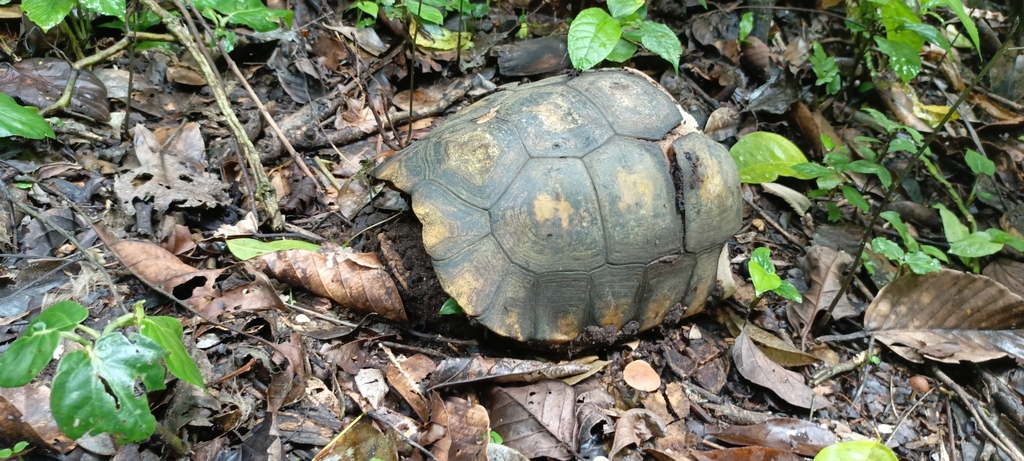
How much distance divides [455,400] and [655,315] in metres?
1.11

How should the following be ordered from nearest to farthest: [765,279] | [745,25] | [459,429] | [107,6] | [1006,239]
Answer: [459,429], [765,279], [107,6], [1006,239], [745,25]

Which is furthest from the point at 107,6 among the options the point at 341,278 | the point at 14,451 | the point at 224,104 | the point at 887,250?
the point at 887,250

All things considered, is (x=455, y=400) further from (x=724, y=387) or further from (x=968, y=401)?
(x=968, y=401)

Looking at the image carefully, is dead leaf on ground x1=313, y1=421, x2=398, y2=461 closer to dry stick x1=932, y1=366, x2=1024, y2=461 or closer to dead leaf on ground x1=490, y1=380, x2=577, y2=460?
dead leaf on ground x1=490, y1=380, x2=577, y2=460

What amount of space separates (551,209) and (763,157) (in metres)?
2.04

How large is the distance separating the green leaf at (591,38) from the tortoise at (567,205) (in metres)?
0.14

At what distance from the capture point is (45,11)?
9.48ft

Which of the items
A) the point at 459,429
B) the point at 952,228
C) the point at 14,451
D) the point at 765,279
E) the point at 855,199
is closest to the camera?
the point at 14,451

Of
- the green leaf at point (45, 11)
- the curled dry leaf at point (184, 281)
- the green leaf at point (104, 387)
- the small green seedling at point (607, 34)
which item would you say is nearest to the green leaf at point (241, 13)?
the green leaf at point (45, 11)

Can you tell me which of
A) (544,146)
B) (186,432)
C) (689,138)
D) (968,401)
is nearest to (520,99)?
(544,146)

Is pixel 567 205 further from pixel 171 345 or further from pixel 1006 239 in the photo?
pixel 1006 239

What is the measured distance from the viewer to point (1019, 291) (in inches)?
143

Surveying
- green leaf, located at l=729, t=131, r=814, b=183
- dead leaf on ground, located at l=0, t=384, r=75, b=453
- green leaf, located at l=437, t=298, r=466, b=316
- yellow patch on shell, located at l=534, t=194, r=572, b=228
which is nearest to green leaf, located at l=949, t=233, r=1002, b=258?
green leaf, located at l=729, t=131, r=814, b=183

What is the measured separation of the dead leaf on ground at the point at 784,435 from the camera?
2.65 metres
